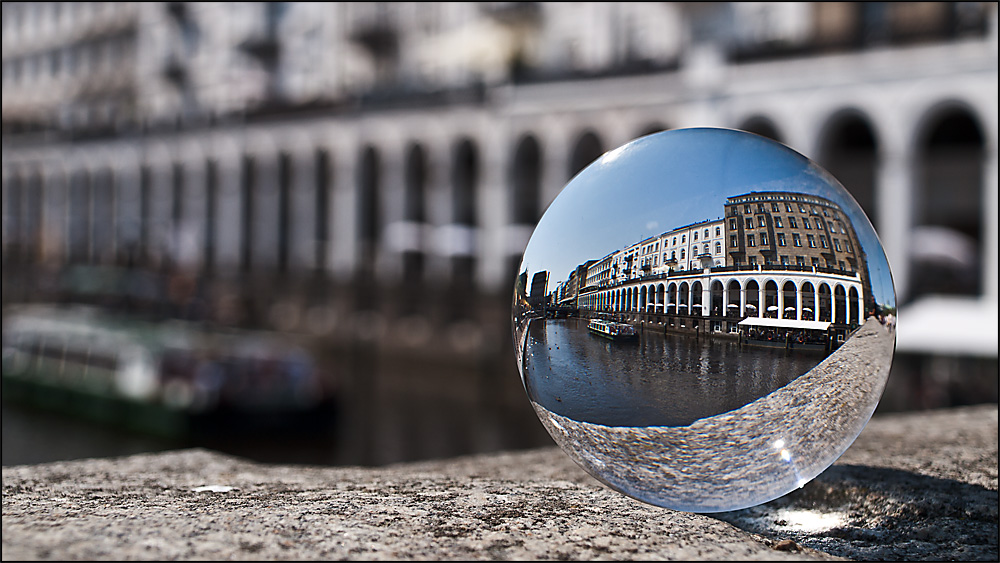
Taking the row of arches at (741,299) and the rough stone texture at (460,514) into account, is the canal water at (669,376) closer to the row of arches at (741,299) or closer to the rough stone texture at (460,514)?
the row of arches at (741,299)

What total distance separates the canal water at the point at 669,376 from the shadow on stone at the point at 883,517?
0.47m

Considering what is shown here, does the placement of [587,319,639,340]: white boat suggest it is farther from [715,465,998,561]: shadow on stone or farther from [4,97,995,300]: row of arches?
[4,97,995,300]: row of arches

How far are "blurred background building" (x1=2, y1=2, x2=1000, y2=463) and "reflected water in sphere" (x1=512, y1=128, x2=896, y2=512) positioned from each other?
1282 cm

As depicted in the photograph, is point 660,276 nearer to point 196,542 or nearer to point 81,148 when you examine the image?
point 196,542

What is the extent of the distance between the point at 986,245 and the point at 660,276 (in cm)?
1983

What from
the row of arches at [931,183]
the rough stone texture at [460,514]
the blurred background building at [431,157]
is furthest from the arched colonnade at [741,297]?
the row of arches at [931,183]

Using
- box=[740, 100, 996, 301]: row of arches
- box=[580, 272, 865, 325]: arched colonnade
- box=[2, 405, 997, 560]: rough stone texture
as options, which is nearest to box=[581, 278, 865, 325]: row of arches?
box=[580, 272, 865, 325]: arched colonnade

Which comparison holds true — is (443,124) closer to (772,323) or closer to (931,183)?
(931,183)

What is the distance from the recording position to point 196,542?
252cm

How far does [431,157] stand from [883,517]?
1151 inches

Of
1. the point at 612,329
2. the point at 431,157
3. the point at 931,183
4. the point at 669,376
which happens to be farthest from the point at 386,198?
the point at 669,376

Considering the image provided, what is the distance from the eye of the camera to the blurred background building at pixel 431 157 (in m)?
20.9

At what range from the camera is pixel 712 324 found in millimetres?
3043

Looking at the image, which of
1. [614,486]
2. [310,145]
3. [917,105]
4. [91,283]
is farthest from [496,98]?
[614,486]
